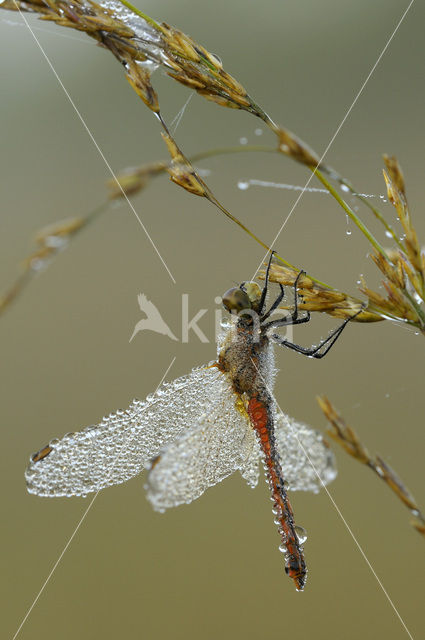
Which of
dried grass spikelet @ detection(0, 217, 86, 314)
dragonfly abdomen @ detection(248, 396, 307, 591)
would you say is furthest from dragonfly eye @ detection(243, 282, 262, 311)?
dried grass spikelet @ detection(0, 217, 86, 314)

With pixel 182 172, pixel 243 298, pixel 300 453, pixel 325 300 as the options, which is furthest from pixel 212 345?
pixel 182 172

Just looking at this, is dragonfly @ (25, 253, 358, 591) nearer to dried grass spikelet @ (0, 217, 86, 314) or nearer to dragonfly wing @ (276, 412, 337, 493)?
dragonfly wing @ (276, 412, 337, 493)

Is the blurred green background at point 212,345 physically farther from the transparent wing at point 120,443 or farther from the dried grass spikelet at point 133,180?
the dried grass spikelet at point 133,180

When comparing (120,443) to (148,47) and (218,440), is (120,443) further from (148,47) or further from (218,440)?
(148,47)

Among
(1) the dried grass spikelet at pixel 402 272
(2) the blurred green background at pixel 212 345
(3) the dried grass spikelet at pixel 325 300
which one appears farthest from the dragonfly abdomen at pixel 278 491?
(1) the dried grass spikelet at pixel 402 272

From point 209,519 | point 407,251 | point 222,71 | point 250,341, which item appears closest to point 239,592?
point 209,519

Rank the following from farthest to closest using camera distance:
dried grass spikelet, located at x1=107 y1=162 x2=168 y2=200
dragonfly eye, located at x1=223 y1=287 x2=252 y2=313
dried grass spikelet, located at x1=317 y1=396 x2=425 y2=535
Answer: dragonfly eye, located at x1=223 y1=287 x2=252 y2=313, dried grass spikelet, located at x1=107 y1=162 x2=168 y2=200, dried grass spikelet, located at x1=317 y1=396 x2=425 y2=535

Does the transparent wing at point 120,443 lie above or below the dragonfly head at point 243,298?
below
